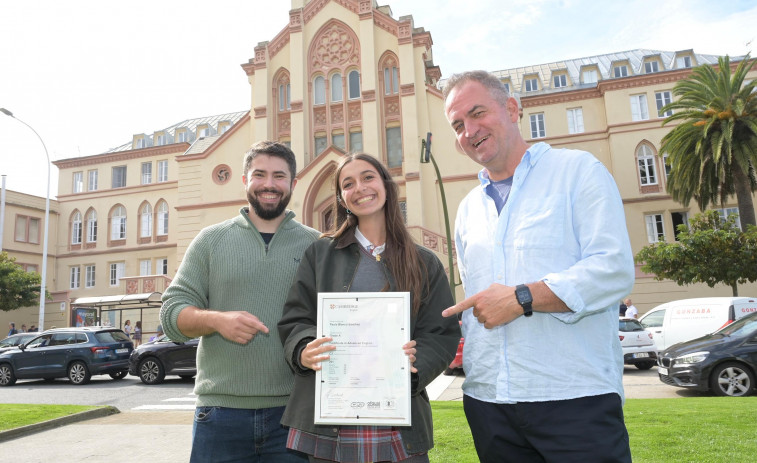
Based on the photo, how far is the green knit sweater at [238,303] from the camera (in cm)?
300

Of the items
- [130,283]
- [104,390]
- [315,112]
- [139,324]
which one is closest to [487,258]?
[104,390]

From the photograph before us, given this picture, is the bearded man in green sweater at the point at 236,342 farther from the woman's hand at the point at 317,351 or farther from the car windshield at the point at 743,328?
the car windshield at the point at 743,328

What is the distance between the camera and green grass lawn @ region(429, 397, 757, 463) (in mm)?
4988

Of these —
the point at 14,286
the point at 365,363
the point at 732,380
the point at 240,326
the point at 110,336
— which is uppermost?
the point at 14,286

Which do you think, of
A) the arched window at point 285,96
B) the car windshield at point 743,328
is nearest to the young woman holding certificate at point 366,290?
the car windshield at point 743,328

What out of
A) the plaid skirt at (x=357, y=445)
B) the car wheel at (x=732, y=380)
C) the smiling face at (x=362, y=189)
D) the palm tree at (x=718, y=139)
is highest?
the palm tree at (x=718, y=139)

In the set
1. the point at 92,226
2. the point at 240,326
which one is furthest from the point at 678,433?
the point at 92,226

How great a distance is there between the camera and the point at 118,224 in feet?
140

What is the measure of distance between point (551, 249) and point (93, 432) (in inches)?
353

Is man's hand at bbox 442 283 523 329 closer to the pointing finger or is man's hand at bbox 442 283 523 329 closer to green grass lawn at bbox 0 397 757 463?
the pointing finger

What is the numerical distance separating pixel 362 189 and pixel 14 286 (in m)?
37.2

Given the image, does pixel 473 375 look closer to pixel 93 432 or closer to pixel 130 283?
pixel 93 432

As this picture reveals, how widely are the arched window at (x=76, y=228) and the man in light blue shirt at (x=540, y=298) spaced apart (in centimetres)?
4768

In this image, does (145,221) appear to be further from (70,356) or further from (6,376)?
(70,356)
